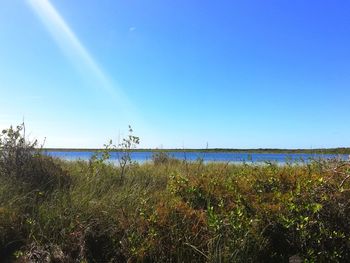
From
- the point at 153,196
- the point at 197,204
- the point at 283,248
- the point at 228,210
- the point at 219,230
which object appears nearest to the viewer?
the point at 219,230

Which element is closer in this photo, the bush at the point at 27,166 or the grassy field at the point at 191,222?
the grassy field at the point at 191,222

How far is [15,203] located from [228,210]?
3513 millimetres

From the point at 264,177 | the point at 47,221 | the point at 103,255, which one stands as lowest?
the point at 103,255

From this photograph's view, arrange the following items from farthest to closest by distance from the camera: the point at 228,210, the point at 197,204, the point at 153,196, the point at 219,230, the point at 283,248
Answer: the point at 153,196 < the point at 197,204 < the point at 228,210 < the point at 283,248 < the point at 219,230

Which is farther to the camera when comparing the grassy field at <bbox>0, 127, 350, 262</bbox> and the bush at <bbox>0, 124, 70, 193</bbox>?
the bush at <bbox>0, 124, 70, 193</bbox>

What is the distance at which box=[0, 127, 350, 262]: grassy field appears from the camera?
584cm

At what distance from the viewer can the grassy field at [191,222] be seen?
5.84m

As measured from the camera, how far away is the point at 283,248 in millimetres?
6117

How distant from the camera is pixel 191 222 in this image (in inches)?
248

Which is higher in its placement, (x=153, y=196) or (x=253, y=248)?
(x=153, y=196)

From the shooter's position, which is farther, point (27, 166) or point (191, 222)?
point (27, 166)

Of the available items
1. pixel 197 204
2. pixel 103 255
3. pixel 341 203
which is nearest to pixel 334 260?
pixel 341 203

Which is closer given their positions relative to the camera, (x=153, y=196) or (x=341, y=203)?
(x=341, y=203)

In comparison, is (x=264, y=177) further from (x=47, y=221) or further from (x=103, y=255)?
(x=47, y=221)
